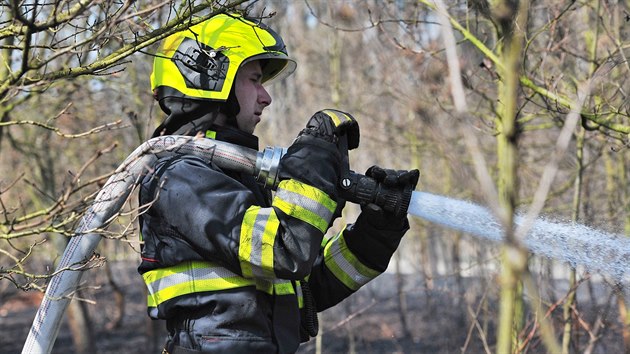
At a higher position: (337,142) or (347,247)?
(337,142)

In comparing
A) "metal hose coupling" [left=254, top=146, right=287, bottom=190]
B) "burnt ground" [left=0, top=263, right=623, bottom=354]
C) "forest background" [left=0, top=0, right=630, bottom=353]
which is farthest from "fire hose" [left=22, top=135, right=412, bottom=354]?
"burnt ground" [left=0, top=263, right=623, bottom=354]

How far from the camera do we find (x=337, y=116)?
2969mm

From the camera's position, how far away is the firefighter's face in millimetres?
3242

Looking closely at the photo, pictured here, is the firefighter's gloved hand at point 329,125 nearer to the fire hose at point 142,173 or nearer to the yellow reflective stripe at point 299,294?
the fire hose at point 142,173

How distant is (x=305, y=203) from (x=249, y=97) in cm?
67

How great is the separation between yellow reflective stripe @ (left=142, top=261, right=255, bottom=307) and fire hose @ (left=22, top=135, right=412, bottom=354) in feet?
1.02

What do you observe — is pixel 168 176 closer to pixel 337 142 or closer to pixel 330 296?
pixel 337 142

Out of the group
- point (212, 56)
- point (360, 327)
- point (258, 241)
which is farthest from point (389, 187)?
point (360, 327)

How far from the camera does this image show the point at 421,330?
12188 millimetres

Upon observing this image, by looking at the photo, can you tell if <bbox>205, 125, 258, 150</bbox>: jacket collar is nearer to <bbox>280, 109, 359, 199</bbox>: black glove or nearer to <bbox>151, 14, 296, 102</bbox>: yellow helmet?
<bbox>151, 14, 296, 102</bbox>: yellow helmet

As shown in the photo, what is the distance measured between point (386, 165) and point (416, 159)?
9.72 feet

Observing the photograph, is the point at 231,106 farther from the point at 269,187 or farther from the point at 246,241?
the point at 246,241

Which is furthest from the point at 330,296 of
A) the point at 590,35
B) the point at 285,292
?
the point at 590,35

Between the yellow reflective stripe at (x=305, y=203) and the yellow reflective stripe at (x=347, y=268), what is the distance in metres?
0.60
